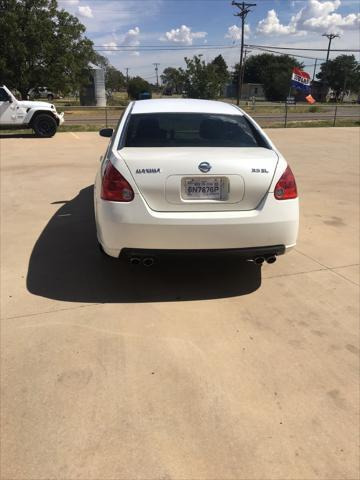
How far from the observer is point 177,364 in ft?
8.90

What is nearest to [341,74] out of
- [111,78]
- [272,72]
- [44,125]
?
[272,72]

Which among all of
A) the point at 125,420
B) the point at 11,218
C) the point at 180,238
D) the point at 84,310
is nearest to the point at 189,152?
the point at 180,238

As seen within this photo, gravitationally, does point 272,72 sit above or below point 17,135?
above

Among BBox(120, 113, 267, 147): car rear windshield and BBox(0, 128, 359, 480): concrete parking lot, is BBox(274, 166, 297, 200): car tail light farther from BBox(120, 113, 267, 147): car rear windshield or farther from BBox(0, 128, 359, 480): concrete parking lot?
BBox(0, 128, 359, 480): concrete parking lot

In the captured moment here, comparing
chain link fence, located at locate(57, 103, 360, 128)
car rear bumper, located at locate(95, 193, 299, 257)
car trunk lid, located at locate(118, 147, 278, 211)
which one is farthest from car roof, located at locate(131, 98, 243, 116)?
chain link fence, located at locate(57, 103, 360, 128)

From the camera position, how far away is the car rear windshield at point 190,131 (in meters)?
3.64

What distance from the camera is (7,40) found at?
2305cm

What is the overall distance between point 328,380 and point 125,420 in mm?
1261

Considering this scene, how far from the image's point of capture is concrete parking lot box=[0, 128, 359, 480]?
2049 mm

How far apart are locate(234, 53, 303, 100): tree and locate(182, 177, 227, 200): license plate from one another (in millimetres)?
80476

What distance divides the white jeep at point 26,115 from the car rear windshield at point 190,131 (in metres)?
12.0

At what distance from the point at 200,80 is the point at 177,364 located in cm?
2828

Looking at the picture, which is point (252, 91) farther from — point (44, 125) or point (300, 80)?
point (44, 125)

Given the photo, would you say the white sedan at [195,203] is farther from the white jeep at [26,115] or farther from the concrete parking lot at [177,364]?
the white jeep at [26,115]
